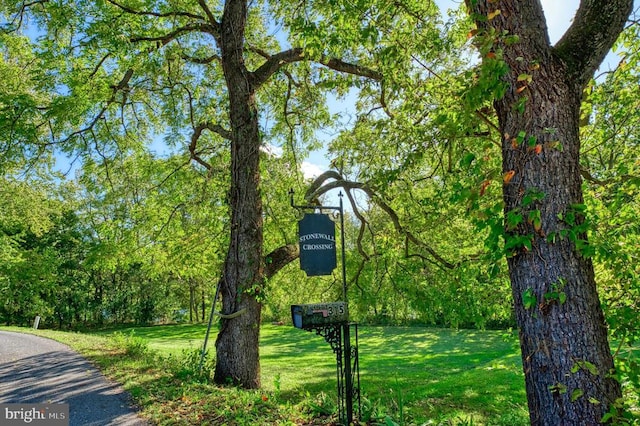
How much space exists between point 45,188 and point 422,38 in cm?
1978

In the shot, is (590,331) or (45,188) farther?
Answer: (45,188)

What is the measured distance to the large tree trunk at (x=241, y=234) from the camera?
18.8ft

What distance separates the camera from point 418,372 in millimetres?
9930

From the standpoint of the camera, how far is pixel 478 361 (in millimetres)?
11500

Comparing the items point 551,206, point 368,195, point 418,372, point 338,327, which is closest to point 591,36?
point 551,206

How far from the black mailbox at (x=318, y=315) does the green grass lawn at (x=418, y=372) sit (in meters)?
0.98

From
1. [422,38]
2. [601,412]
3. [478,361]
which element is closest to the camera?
[601,412]

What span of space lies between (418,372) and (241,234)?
6.59 meters

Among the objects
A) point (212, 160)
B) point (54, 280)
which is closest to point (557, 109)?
point (212, 160)

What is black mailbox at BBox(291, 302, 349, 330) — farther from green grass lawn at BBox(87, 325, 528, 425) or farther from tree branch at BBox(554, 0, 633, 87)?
tree branch at BBox(554, 0, 633, 87)

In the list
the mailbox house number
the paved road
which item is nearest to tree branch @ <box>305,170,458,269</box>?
the mailbox house number

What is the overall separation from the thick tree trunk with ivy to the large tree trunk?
4111 millimetres

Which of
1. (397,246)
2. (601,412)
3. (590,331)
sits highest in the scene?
(397,246)

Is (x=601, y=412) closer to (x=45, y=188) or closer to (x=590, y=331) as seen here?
(x=590, y=331)
